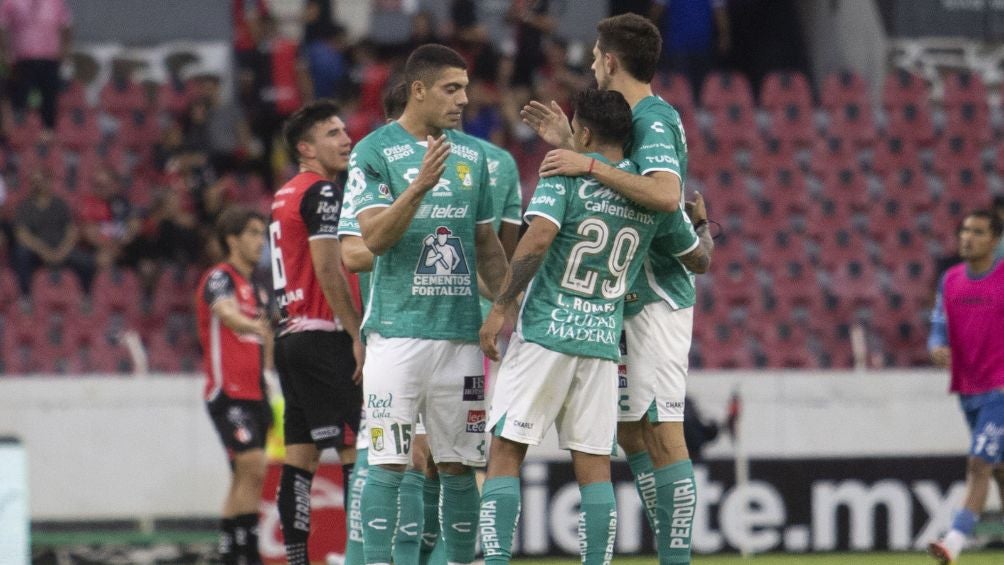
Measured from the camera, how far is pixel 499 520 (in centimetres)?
670

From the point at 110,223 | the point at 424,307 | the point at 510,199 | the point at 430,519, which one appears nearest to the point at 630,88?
the point at 510,199

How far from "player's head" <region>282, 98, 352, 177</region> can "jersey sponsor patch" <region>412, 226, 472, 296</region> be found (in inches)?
67.8

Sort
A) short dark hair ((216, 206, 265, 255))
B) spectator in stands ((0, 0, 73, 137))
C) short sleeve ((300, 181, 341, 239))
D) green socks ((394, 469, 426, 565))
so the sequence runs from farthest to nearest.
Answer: spectator in stands ((0, 0, 73, 137))
short dark hair ((216, 206, 265, 255))
short sleeve ((300, 181, 341, 239))
green socks ((394, 469, 426, 565))

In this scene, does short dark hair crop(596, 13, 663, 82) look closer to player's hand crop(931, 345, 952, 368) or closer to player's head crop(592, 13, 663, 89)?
player's head crop(592, 13, 663, 89)

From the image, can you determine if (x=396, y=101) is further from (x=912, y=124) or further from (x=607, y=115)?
(x=912, y=124)

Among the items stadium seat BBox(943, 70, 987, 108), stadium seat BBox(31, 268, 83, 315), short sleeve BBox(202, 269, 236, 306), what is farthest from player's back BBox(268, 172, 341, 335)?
stadium seat BBox(943, 70, 987, 108)

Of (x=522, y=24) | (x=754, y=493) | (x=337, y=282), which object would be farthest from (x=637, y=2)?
(x=337, y=282)

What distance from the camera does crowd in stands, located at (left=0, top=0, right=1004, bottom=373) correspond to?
15188 mm

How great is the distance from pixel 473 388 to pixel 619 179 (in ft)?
3.79

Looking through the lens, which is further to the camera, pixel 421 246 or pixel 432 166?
pixel 421 246

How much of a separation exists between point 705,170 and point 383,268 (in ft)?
34.5

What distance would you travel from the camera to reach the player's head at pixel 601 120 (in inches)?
271

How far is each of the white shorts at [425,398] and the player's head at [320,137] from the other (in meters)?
1.81

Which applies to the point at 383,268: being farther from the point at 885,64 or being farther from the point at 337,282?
the point at 885,64
